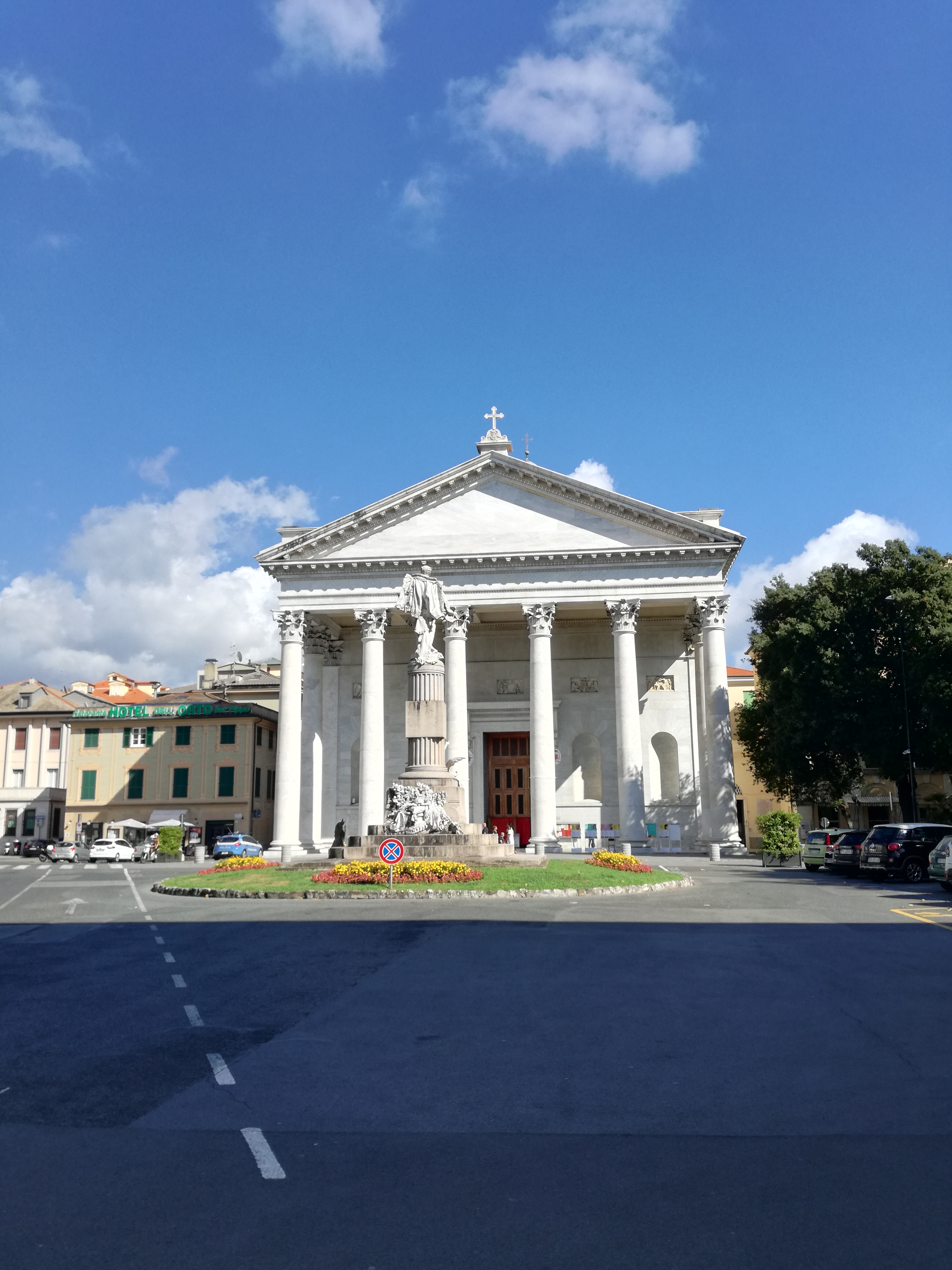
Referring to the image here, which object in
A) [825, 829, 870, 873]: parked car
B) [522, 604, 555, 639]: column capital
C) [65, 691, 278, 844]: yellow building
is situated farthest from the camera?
[65, 691, 278, 844]: yellow building

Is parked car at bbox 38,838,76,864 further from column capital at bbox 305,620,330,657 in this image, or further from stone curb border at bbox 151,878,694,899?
stone curb border at bbox 151,878,694,899

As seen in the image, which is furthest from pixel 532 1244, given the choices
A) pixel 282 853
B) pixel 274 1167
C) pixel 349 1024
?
pixel 282 853

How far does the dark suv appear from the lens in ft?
89.4

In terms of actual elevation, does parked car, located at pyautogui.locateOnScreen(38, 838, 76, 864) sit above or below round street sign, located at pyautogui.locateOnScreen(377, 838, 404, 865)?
below

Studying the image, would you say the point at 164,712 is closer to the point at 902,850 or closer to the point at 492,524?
the point at 492,524

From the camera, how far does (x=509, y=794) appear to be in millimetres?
48000

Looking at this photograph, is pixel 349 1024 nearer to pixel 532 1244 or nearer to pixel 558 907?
pixel 532 1244

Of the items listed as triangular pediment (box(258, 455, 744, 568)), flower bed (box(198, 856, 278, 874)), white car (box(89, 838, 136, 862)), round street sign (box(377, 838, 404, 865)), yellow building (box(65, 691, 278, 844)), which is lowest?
white car (box(89, 838, 136, 862))

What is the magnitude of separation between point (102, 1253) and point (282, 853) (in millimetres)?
37833

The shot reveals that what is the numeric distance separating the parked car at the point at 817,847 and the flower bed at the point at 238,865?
17.2 metres

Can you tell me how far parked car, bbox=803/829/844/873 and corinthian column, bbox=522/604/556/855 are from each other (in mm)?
10919

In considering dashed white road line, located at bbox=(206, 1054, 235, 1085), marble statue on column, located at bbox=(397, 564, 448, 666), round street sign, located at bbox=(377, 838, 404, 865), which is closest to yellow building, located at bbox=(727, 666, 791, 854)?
marble statue on column, located at bbox=(397, 564, 448, 666)

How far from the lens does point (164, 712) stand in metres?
62.7

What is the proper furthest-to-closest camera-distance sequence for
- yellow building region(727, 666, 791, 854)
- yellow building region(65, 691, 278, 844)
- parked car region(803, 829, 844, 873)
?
yellow building region(727, 666, 791, 854), yellow building region(65, 691, 278, 844), parked car region(803, 829, 844, 873)
